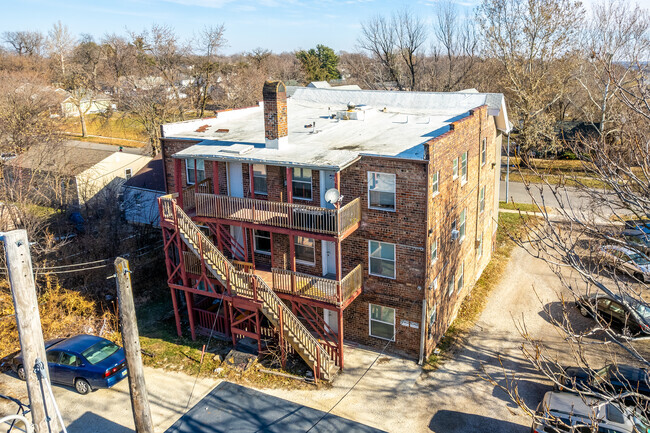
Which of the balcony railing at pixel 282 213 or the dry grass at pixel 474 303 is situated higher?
the balcony railing at pixel 282 213

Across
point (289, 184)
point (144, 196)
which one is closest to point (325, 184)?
point (289, 184)

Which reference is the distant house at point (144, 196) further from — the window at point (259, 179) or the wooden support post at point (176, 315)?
the window at point (259, 179)

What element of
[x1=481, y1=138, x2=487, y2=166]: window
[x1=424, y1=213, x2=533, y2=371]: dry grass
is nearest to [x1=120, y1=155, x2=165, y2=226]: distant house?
[x1=424, y1=213, x2=533, y2=371]: dry grass

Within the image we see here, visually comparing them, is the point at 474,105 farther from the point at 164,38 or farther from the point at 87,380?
the point at 164,38

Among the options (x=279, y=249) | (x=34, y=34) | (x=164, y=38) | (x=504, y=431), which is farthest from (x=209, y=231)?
(x=34, y=34)

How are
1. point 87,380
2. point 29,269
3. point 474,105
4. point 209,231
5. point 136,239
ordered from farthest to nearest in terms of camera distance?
point 136,239 → point 474,105 → point 209,231 → point 87,380 → point 29,269

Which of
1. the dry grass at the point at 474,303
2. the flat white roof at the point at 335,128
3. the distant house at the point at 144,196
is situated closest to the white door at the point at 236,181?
the flat white roof at the point at 335,128
